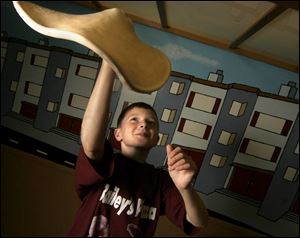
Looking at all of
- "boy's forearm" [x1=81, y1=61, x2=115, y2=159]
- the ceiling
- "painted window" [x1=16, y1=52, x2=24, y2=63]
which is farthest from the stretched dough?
"painted window" [x1=16, y1=52, x2=24, y2=63]

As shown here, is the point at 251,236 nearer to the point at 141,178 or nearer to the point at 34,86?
the point at 141,178

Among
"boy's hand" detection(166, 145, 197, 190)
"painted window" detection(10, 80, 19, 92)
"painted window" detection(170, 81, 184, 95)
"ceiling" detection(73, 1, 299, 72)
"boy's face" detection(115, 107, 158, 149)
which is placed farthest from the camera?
"painted window" detection(10, 80, 19, 92)

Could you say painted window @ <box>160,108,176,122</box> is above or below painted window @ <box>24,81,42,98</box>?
above

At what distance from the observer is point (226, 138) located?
0.98 m

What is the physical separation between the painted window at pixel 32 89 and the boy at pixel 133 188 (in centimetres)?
53

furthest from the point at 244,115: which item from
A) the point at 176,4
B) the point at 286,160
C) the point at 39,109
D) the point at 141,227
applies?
the point at 39,109

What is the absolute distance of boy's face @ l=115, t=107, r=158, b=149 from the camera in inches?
23.6

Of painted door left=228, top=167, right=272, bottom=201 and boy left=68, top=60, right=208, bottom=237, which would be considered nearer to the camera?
boy left=68, top=60, right=208, bottom=237

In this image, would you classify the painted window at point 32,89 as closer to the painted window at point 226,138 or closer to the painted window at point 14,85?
the painted window at point 14,85

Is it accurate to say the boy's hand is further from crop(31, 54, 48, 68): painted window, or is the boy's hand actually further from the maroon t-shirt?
crop(31, 54, 48, 68): painted window

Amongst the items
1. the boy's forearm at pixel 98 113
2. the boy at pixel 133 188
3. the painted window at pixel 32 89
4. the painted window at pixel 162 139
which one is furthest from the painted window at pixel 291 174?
the painted window at pixel 32 89

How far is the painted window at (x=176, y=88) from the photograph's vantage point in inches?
37.9

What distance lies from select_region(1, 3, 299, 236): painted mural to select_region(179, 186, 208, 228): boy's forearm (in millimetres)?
375

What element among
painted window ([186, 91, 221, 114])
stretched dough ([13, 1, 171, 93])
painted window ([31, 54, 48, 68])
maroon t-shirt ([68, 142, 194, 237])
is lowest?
maroon t-shirt ([68, 142, 194, 237])
